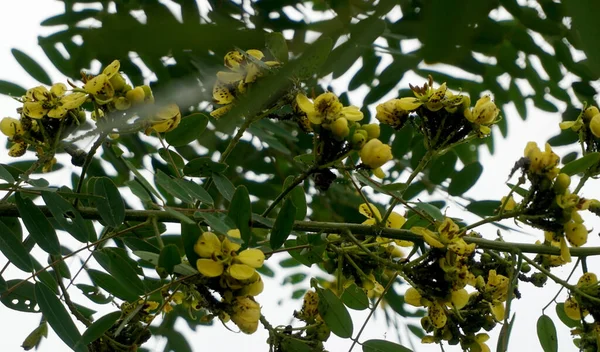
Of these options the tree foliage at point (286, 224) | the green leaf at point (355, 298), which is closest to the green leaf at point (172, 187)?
the tree foliage at point (286, 224)

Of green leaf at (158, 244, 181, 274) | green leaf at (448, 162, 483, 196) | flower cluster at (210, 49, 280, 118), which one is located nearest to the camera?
flower cluster at (210, 49, 280, 118)

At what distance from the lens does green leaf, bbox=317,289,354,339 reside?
45.8 inches

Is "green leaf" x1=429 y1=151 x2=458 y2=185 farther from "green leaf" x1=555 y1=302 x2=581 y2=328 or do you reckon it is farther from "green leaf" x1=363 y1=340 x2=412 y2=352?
"green leaf" x1=363 y1=340 x2=412 y2=352

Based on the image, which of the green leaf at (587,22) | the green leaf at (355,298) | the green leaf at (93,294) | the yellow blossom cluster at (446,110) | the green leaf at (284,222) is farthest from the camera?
the green leaf at (93,294)

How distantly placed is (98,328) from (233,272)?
284 mm

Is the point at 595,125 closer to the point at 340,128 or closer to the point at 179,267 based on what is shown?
the point at 340,128

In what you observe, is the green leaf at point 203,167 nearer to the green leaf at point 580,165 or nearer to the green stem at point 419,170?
the green stem at point 419,170

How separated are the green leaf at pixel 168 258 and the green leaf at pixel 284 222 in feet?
0.56

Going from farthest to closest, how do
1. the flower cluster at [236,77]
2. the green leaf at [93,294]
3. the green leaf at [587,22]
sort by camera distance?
the green leaf at [93,294] < the flower cluster at [236,77] < the green leaf at [587,22]

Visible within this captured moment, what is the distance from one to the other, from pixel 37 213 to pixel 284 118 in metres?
0.46

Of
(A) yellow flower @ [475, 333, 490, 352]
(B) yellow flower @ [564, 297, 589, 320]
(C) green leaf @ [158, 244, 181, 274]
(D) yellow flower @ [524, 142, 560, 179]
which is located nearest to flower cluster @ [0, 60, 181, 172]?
(C) green leaf @ [158, 244, 181, 274]

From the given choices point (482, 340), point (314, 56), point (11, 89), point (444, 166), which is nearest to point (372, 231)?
point (482, 340)

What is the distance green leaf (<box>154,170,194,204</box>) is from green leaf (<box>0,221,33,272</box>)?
29 cm

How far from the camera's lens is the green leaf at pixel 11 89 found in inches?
63.8
